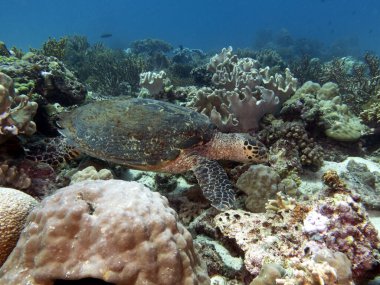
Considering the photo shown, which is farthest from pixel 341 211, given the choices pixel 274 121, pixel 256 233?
pixel 274 121

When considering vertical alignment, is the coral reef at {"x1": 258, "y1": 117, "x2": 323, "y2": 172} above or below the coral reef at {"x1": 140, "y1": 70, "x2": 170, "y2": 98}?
below

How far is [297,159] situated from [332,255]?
292 cm

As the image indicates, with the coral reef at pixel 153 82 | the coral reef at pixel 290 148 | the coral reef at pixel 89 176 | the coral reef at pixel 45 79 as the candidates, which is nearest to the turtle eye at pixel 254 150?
the coral reef at pixel 290 148

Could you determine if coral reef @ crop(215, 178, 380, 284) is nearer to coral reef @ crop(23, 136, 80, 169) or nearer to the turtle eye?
the turtle eye

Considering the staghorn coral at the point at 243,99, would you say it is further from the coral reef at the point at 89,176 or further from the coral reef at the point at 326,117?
the coral reef at the point at 89,176

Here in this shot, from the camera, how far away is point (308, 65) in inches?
588

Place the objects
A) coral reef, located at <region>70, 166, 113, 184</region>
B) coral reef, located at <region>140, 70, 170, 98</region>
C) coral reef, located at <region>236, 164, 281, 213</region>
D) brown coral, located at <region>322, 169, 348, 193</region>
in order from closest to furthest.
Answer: brown coral, located at <region>322, 169, 348, 193</region>, coral reef, located at <region>70, 166, 113, 184</region>, coral reef, located at <region>236, 164, 281, 213</region>, coral reef, located at <region>140, 70, 170, 98</region>

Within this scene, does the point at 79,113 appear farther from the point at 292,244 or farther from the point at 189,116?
the point at 292,244

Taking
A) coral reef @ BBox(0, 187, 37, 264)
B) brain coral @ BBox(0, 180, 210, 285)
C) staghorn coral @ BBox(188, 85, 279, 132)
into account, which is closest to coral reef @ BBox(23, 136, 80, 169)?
coral reef @ BBox(0, 187, 37, 264)

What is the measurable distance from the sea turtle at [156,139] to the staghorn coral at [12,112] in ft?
2.64

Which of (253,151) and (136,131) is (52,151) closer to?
(136,131)

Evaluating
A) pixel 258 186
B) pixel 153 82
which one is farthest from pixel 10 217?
pixel 153 82

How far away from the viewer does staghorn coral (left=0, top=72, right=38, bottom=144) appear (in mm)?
3969

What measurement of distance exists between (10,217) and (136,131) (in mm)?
2395
